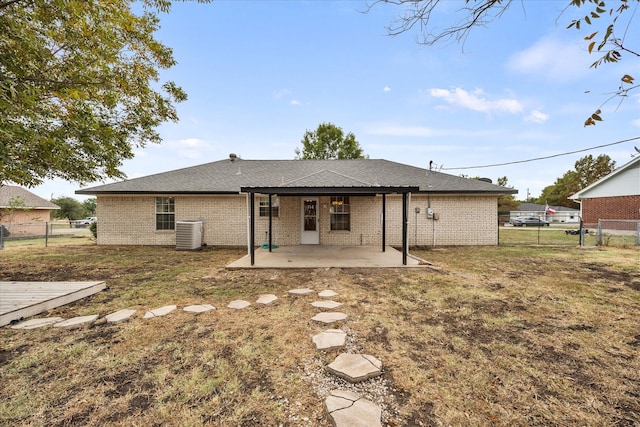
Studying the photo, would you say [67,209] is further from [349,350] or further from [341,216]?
[349,350]

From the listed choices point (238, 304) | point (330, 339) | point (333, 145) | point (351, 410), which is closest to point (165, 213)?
point (238, 304)

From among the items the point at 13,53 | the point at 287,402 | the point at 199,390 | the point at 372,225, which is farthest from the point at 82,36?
the point at 372,225

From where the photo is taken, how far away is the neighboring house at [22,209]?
2056 cm

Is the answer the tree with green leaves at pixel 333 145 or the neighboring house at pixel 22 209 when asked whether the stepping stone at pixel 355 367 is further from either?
the tree with green leaves at pixel 333 145

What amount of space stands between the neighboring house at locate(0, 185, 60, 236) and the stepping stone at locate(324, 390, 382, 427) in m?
27.6

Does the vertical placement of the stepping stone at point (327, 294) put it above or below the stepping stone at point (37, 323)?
below

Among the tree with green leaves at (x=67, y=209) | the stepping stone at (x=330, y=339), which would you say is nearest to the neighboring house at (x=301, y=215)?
the stepping stone at (x=330, y=339)

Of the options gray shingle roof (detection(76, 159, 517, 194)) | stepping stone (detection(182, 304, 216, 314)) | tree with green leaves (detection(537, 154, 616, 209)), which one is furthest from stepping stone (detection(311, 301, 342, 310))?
tree with green leaves (detection(537, 154, 616, 209))

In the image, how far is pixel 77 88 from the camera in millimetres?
5438

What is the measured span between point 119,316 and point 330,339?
318 centimetres

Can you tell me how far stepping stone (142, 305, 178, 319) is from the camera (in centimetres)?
399

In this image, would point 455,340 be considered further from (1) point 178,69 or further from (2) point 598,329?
(1) point 178,69

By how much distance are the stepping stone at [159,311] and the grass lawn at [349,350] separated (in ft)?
0.55

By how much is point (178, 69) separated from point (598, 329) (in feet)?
39.7
